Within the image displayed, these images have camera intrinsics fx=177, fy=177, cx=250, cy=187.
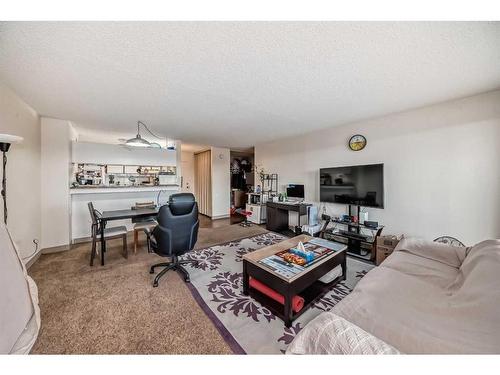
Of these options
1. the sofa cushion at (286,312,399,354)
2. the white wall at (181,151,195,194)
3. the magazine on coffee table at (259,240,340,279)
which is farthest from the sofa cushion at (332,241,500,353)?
the white wall at (181,151,195,194)

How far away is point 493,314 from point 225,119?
3.36 metres

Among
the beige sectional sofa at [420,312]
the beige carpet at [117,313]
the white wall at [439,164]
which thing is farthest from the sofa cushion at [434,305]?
the white wall at [439,164]

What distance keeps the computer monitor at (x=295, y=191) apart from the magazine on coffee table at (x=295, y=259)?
2223mm

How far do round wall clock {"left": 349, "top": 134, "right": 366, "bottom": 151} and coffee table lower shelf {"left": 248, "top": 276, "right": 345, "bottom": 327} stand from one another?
2.44 metres

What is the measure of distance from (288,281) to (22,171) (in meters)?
3.77

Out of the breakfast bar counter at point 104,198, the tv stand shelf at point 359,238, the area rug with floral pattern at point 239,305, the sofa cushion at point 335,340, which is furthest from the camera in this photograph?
the breakfast bar counter at point 104,198

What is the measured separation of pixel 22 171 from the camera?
8.10 feet

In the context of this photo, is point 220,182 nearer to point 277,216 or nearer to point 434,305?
point 277,216

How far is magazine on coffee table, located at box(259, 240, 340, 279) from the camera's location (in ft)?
5.32

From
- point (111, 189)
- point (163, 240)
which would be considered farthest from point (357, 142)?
point (111, 189)

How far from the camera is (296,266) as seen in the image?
5.55ft

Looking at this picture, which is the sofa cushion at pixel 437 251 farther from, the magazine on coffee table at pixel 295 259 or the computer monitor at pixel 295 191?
the computer monitor at pixel 295 191

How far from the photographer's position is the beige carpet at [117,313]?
1319mm
